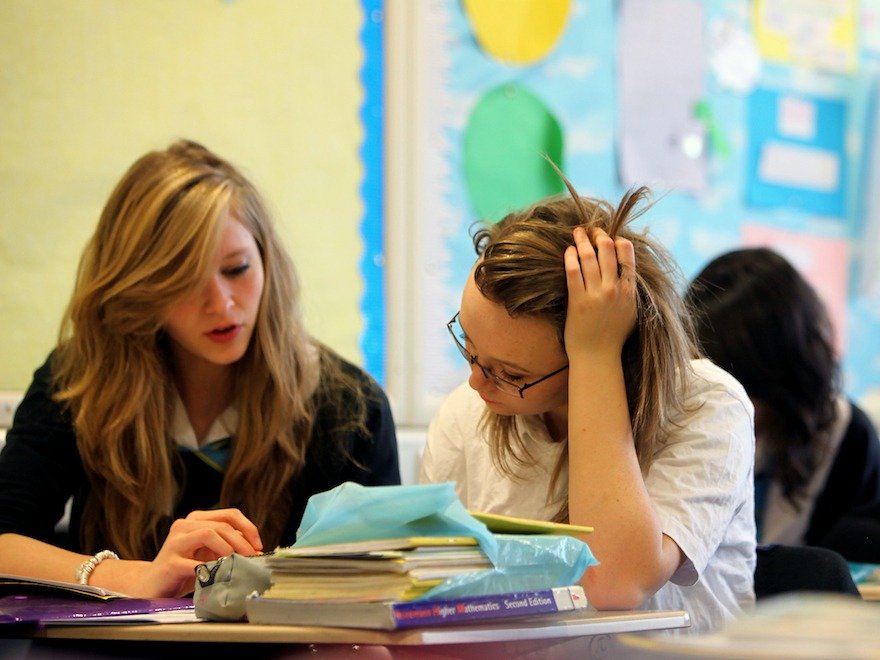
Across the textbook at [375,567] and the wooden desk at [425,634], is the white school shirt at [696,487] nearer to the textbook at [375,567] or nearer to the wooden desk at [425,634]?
the wooden desk at [425,634]

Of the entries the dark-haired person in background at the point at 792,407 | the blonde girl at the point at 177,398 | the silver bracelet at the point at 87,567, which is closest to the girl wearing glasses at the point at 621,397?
the blonde girl at the point at 177,398

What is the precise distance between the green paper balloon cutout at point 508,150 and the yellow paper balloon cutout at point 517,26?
0.09 m

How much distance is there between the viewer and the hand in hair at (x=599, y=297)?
1.29m

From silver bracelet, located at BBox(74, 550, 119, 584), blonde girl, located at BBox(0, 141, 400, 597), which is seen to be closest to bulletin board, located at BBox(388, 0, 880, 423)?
blonde girl, located at BBox(0, 141, 400, 597)

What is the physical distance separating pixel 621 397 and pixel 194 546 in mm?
535

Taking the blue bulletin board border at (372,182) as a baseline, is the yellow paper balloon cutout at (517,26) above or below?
above

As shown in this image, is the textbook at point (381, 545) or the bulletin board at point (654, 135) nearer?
the textbook at point (381, 545)

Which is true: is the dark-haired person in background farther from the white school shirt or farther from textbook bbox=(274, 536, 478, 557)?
textbook bbox=(274, 536, 478, 557)

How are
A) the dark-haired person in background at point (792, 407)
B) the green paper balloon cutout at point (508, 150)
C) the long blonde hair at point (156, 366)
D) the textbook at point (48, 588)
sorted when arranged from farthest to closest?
1. the green paper balloon cutout at point (508, 150)
2. the dark-haired person in background at point (792, 407)
3. the long blonde hair at point (156, 366)
4. the textbook at point (48, 588)

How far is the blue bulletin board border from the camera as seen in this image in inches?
96.6

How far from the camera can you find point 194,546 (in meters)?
1.25

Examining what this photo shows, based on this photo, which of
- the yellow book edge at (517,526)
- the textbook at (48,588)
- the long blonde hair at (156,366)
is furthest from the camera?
the long blonde hair at (156,366)

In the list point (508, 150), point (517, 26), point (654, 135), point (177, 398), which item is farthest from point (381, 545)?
point (654, 135)

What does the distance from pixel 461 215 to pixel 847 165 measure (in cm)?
134
